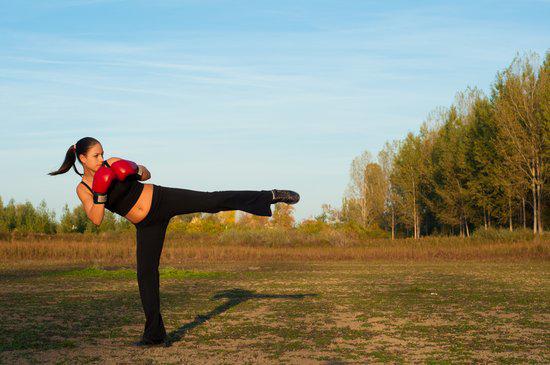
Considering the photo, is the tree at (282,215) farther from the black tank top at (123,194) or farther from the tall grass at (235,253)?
the black tank top at (123,194)

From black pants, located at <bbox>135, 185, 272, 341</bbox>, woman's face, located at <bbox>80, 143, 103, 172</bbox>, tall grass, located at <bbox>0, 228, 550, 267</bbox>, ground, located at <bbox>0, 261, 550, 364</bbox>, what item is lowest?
ground, located at <bbox>0, 261, 550, 364</bbox>

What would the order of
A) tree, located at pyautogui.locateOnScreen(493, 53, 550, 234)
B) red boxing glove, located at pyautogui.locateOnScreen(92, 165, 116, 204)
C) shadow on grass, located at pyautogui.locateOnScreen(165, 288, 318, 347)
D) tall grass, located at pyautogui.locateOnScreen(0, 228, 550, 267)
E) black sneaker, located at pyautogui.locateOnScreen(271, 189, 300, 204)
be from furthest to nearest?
tree, located at pyautogui.locateOnScreen(493, 53, 550, 234)
tall grass, located at pyautogui.locateOnScreen(0, 228, 550, 267)
shadow on grass, located at pyautogui.locateOnScreen(165, 288, 318, 347)
black sneaker, located at pyautogui.locateOnScreen(271, 189, 300, 204)
red boxing glove, located at pyautogui.locateOnScreen(92, 165, 116, 204)

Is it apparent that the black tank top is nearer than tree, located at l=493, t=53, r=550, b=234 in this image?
Yes

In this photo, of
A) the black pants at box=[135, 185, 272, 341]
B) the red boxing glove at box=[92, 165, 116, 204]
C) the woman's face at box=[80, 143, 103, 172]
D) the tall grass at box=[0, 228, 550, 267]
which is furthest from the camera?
the tall grass at box=[0, 228, 550, 267]

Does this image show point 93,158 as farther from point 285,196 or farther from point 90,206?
point 285,196

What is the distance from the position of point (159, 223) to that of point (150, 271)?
51 centimetres

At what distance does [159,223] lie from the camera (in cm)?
725

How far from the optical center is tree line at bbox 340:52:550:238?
39656 mm

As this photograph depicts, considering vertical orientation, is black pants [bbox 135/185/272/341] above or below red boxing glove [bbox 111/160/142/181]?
below

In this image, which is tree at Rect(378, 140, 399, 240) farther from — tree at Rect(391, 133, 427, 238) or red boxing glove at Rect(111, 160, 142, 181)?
red boxing glove at Rect(111, 160, 142, 181)

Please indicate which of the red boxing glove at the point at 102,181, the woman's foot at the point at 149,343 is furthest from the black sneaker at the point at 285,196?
the woman's foot at the point at 149,343

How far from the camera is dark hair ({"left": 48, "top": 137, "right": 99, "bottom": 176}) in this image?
280 inches

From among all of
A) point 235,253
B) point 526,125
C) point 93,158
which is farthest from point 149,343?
point 526,125

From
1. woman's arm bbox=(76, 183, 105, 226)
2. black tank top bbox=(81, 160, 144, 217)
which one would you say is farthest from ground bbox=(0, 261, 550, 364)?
black tank top bbox=(81, 160, 144, 217)
